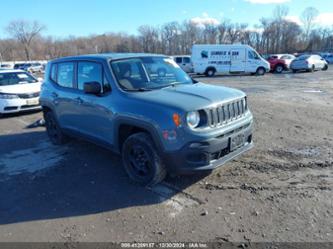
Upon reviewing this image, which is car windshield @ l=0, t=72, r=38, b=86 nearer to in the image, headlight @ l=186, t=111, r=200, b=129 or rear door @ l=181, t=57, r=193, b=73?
headlight @ l=186, t=111, r=200, b=129

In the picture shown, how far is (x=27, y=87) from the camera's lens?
9742 millimetres

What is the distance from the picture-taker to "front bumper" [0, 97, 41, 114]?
9250mm

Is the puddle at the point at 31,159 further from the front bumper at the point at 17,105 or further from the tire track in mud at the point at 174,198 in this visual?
the front bumper at the point at 17,105

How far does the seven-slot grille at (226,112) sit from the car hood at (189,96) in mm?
79

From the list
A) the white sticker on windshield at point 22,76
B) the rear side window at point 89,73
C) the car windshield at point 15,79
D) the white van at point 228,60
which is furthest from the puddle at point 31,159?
the white van at point 228,60

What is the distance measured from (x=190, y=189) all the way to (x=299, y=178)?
164cm

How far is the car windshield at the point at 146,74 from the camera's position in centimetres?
453

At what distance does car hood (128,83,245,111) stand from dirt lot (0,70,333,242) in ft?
4.03

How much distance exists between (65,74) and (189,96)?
9.51ft

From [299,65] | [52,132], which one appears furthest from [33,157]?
[299,65]

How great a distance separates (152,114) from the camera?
12.6 ft

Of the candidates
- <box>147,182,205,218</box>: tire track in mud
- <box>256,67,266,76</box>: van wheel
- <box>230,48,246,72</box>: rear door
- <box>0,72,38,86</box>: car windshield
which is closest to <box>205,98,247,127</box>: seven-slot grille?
<box>147,182,205,218</box>: tire track in mud

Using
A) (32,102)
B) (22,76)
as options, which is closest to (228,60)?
(22,76)

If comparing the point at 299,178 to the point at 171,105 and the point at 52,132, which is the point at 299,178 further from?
the point at 52,132
